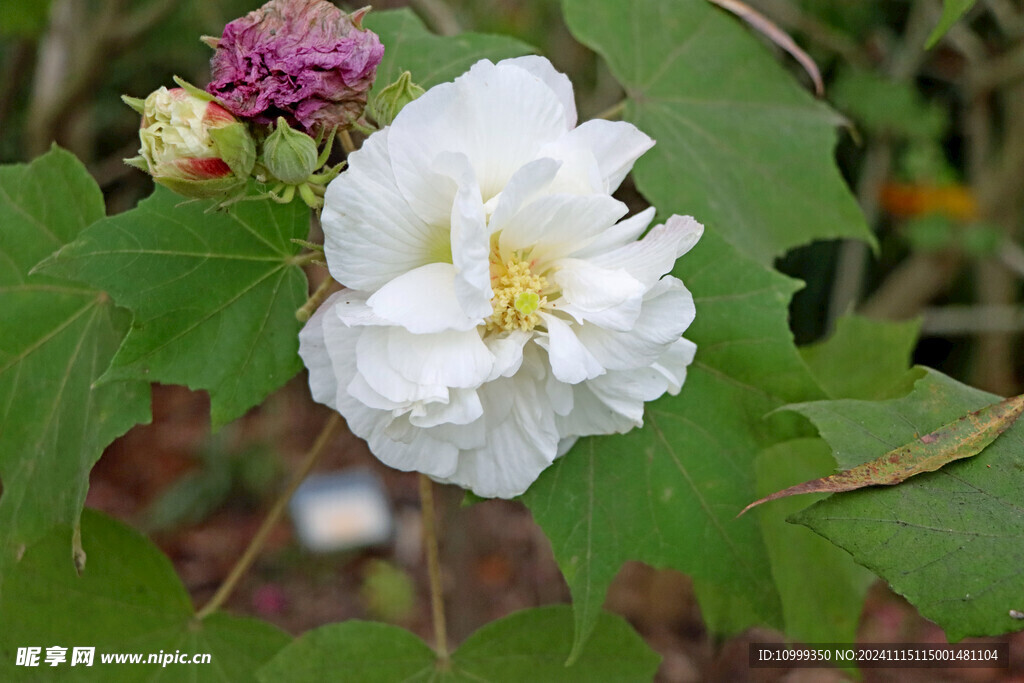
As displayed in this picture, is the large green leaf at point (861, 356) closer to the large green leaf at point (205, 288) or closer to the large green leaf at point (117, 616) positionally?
the large green leaf at point (205, 288)

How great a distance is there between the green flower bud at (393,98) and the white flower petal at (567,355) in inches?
12.3

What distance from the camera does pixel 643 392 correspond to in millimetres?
1041

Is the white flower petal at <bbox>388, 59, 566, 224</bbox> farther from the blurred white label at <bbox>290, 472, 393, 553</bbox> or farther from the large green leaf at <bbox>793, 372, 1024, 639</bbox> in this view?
the blurred white label at <bbox>290, 472, 393, 553</bbox>

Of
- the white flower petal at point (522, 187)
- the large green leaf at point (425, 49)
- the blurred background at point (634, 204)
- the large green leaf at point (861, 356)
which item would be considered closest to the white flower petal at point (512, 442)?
the white flower petal at point (522, 187)

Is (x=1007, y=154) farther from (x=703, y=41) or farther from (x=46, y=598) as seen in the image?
(x=46, y=598)

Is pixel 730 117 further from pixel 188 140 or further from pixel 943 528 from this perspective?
pixel 188 140

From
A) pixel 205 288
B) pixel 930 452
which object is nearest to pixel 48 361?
pixel 205 288

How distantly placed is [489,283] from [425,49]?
0.57 m

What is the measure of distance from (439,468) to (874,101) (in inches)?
106

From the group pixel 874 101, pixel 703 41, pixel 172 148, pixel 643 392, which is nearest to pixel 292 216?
pixel 172 148

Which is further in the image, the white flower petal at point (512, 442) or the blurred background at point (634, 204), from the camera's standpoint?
the blurred background at point (634, 204)

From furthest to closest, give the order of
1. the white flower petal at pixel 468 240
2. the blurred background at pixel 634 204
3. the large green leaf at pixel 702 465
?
the blurred background at pixel 634 204, the large green leaf at pixel 702 465, the white flower petal at pixel 468 240

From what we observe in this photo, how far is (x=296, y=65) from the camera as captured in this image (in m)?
0.91

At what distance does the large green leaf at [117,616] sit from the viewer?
4.25ft
